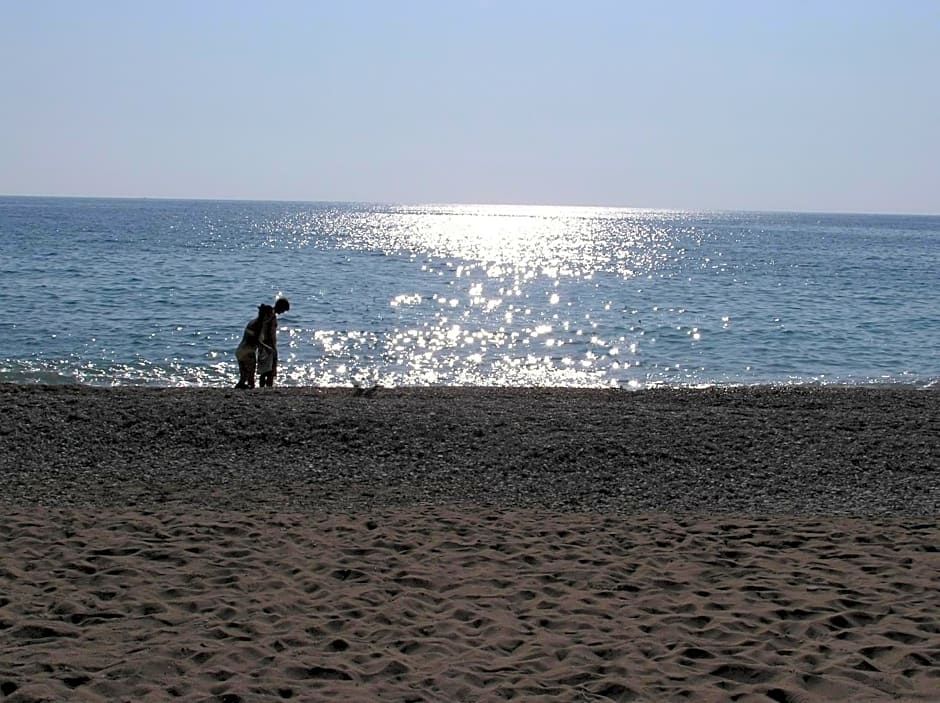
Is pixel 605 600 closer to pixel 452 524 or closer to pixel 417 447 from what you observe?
pixel 452 524

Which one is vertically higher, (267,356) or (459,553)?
(267,356)

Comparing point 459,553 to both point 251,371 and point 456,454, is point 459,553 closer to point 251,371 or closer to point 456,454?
point 456,454

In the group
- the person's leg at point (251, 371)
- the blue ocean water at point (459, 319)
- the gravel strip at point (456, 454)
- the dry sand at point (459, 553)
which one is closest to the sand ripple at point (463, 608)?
the dry sand at point (459, 553)

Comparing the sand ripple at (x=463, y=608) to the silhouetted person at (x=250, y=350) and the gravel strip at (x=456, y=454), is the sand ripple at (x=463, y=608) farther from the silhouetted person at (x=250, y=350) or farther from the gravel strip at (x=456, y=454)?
the silhouetted person at (x=250, y=350)

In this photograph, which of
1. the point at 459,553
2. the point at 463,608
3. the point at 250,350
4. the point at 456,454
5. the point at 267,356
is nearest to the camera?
the point at 463,608

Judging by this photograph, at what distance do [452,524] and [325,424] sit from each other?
414cm

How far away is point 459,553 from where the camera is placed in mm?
7605

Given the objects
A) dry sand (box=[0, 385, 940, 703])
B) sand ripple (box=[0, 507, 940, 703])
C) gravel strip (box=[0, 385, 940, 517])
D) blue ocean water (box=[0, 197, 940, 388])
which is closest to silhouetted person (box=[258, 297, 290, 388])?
gravel strip (box=[0, 385, 940, 517])

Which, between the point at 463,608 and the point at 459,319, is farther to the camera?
the point at 459,319

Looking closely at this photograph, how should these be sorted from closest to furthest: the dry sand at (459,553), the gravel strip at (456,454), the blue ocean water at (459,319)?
1. the dry sand at (459,553)
2. the gravel strip at (456,454)
3. the blue ocean water at (459,319)

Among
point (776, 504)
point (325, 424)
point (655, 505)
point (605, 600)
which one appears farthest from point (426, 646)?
point (325, 424)

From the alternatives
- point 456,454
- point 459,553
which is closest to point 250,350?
point 456,454

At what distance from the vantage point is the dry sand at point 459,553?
5.35 metres

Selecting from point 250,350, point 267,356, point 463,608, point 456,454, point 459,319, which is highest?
point 250,350
